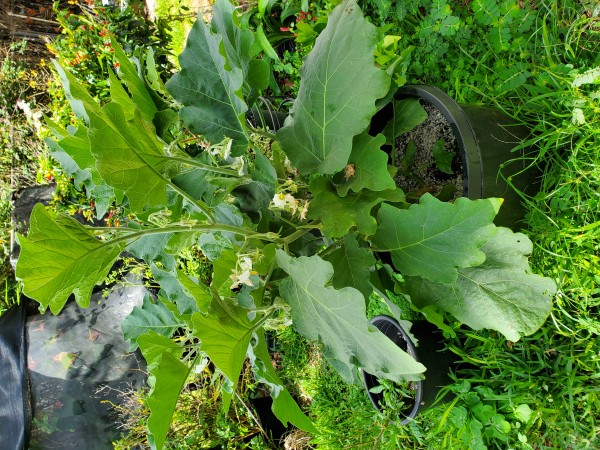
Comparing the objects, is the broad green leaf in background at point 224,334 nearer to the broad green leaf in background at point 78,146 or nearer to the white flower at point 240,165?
the white flower at point 240,165

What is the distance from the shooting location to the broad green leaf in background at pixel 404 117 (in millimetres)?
1031

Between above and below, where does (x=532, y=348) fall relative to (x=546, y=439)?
above

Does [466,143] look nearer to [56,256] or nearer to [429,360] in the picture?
[429,360]

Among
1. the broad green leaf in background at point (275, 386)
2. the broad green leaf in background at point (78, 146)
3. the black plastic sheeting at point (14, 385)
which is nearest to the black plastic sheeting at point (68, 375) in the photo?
the black plastic sheeting at point (14, 385)

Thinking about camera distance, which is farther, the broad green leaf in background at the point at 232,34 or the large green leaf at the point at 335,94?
the broad green leaf in background at the point at 232,34

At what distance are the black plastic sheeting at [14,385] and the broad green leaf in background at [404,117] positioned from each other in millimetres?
2574

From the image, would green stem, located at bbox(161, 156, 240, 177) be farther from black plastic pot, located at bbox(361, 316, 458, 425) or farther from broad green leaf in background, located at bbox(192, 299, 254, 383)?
black plastic pot, located at bbox(361, 316, 458, 425)

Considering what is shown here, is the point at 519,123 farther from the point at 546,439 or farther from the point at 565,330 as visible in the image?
the point at 546,439

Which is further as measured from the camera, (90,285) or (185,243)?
(185,243)

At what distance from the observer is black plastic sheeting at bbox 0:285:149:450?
262 cm

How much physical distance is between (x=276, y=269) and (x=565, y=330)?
2.14 ft

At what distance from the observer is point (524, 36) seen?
3.69ft

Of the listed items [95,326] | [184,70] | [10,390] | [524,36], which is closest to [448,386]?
[524,36]

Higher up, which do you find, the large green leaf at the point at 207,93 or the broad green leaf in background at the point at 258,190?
the large green leaf at the point at 207,93
